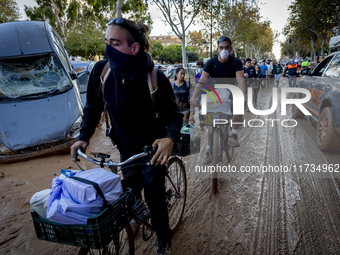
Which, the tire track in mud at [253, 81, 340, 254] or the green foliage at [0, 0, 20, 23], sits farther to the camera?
the green foliage at [0, 0, 20, 23]

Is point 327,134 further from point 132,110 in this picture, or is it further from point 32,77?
point 32,77

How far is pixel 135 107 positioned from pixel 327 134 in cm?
472

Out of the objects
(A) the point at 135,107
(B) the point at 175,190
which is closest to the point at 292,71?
(B) the point at 175,190

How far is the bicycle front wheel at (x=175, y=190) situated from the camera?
2.88 metres

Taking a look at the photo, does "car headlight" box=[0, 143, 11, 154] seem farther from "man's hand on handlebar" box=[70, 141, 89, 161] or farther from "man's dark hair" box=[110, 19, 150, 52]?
"man's dark hair" box=[110, 19, 150, 52]

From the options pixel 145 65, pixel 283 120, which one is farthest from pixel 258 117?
pixel 145 65

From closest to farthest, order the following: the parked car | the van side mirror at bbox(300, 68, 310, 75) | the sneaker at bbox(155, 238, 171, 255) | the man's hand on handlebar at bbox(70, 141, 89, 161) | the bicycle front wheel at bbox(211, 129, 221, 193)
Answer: the man's hand on handlebar at bbox(70, 141, 89, 161)
the sneaker at bbox(155, 238, 171, 255)
the bicycle front wheel at bbox(211, 129, 221, 193)
the van side mirror at bbox(300, 68, 310, 75)
the parked car

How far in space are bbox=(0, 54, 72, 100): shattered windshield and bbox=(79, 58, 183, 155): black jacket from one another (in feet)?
14.7

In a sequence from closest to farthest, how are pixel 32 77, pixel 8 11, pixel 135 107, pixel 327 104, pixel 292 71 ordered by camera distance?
pixel 135 107 < pixel 327 104 < pixel 32 77 < pixel 292 71 < pixel 8 11

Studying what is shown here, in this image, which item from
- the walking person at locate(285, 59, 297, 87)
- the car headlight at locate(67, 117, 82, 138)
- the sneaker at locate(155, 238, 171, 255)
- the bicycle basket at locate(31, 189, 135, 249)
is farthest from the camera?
the walking person at locate(285, 59, 297, 87)

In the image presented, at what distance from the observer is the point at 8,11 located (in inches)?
920

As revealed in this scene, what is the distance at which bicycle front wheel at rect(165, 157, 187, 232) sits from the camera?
2883 millimetres

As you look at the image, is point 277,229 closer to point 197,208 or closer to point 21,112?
point 197,208

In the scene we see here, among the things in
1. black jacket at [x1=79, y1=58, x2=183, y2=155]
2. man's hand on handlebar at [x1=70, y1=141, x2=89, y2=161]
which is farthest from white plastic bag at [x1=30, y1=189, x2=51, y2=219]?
black jacket at [x1=79, y1=58, x2=183, y2=155]
